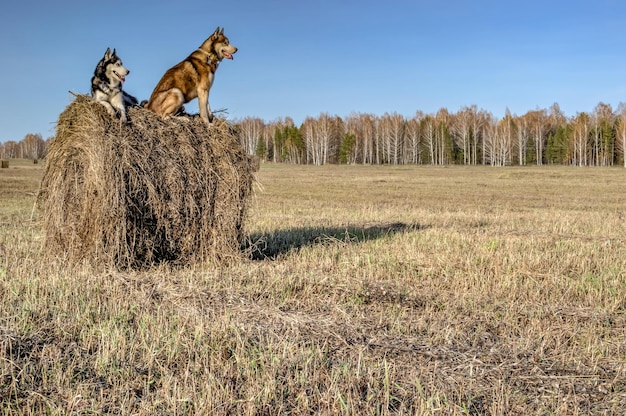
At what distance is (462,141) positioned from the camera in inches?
3671

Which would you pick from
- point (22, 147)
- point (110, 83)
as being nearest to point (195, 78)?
point (110, 83)

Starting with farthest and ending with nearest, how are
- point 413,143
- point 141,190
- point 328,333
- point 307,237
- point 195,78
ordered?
point 413,143, point 307,237, point 195,78, point 141,190, point 328,333

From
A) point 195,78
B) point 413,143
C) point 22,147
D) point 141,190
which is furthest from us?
point 22,147

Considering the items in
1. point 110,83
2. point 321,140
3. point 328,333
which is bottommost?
point 328,333

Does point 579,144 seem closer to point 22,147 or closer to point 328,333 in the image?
point 328,333

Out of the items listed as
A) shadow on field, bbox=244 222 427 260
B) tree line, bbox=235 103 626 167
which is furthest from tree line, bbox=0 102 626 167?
shadow on field, bbox=244 222 427 260

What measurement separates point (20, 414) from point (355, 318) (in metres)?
2.97

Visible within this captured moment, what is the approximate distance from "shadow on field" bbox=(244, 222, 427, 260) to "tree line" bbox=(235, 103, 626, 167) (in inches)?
2910

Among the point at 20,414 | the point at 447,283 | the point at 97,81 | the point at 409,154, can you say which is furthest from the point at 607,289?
the point at 409,154

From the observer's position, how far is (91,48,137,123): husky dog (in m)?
7.91

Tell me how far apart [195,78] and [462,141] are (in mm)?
88936

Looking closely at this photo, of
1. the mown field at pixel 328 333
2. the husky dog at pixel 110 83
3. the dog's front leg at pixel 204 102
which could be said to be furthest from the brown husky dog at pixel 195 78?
the mown field at pixel 328 333

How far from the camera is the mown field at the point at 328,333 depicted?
3625mm

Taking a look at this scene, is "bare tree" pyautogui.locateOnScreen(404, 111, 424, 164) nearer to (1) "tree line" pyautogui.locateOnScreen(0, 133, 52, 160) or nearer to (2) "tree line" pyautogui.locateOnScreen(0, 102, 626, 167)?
(2) "tree line" pyautogui.locateOnScreen(0, 102, 626, 167)
